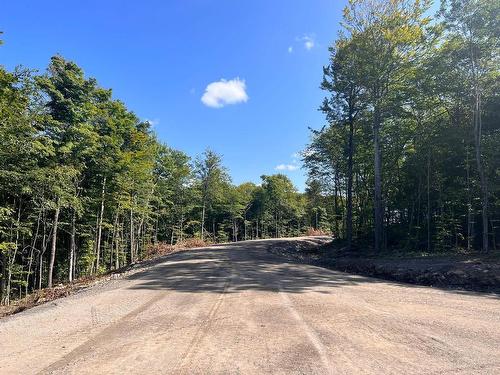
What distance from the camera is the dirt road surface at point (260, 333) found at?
3883mm

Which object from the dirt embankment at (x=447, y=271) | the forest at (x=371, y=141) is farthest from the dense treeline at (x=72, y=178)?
the dirt embankment at (x=447, y=271)

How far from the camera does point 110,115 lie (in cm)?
2462

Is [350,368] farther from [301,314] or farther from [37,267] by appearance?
[37,267]

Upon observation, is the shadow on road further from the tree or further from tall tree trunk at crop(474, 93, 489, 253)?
the tree

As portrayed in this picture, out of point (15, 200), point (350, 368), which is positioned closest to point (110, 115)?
point (15, 200)

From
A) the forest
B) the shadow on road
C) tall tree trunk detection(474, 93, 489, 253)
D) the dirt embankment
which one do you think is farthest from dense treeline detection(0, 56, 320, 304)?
tall tree trunk detection(474, 93, 489, 253)

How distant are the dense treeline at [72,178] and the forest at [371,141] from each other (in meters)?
0.10

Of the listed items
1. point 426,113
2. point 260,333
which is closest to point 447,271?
point 260,333

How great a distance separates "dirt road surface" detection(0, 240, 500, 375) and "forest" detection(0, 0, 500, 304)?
→ 889 cm

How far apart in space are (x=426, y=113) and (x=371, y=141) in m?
4.05

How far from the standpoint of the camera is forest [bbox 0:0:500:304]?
1477 cm

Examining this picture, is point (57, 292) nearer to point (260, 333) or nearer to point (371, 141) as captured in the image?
point (260, 333)

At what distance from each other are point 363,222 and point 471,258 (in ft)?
51.3

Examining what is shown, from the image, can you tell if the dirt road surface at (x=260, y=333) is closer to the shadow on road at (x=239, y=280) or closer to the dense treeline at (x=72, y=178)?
the shadow on road at (x=239, y=280)
